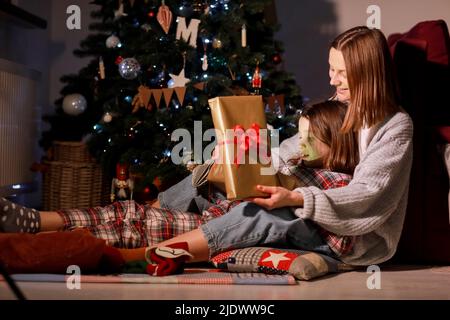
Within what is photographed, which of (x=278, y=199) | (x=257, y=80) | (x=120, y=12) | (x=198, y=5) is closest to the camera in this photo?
(x=278, y=199)

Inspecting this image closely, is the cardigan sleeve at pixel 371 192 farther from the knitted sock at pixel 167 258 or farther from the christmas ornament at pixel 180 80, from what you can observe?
the christmas ornament at pixel 180 80

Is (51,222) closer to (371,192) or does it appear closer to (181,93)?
(371,192)

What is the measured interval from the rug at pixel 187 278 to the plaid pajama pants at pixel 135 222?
0.68 ft

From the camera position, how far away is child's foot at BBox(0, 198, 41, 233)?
1652 mm

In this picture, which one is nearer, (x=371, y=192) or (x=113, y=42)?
(x=371, y=192)

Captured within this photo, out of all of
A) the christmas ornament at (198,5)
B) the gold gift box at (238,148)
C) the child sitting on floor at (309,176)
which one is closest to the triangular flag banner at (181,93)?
the christmas ornament at (198,5)

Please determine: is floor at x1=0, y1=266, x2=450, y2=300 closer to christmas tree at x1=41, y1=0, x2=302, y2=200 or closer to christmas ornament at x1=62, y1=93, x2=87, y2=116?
christmas tree at x1=41, y1=0, x2=302, y2=200

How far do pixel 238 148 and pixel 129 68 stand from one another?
1231 mm

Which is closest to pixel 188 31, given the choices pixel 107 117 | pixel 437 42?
pixel 107 117

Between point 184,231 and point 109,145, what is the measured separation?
103 centimetres

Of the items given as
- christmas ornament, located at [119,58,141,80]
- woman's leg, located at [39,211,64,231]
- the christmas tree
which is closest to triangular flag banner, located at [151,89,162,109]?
the christmas tree

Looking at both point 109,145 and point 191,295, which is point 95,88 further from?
point 191,295

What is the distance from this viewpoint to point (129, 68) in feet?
8.79

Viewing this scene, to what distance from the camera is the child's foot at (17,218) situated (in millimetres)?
1652
